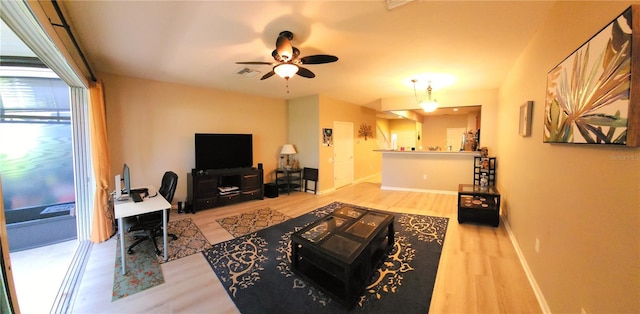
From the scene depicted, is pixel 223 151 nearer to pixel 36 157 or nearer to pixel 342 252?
Answer: pixel 36 157

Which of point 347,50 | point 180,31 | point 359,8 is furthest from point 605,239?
point 180,31

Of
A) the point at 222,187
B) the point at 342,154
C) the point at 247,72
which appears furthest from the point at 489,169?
the point at 222,187

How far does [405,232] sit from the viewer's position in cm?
333

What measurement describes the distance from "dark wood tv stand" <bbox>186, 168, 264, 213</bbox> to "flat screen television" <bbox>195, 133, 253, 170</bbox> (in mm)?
150

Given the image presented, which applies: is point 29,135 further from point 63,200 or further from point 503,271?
point 503,271

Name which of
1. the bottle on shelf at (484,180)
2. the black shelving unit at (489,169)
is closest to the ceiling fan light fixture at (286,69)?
the bottle on shelf at (484,180)

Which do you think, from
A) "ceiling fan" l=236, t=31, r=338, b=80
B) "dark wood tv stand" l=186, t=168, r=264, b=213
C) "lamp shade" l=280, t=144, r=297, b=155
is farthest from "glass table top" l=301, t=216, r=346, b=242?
"lamp shade" l=280, t=144, r=297, b=155

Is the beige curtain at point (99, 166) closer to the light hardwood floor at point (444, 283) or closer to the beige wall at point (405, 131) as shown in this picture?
the light hardwood floor at point (444, 283)

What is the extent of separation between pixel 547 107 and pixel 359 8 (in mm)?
1828

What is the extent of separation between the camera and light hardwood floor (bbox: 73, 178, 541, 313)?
188 centimetres

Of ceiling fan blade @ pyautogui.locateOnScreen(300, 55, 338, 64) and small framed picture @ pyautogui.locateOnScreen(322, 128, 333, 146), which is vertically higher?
ceiling fan blade @ pyautogui.locateOnScreen(300, 55, 338, 64)

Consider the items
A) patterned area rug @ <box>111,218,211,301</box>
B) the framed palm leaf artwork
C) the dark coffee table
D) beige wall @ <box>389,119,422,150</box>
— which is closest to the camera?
the framed palm leaf artwork

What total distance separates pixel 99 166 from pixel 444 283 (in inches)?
177

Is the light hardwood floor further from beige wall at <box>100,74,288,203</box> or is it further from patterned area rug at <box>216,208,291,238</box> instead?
beige wall at <box>100,74,288,203</box>
